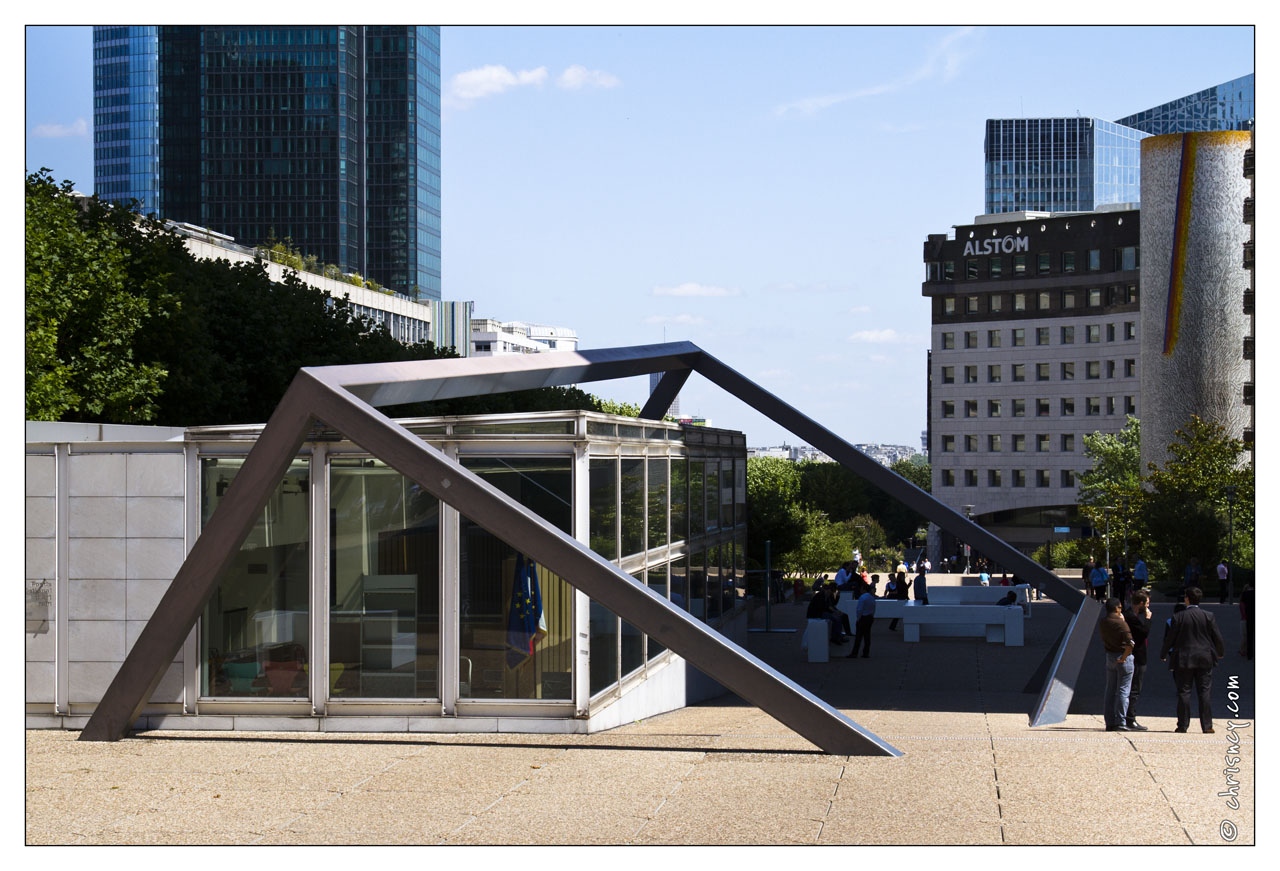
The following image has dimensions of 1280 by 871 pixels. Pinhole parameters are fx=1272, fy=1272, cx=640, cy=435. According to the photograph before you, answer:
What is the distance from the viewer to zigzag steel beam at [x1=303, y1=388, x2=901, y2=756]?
31.8 ft

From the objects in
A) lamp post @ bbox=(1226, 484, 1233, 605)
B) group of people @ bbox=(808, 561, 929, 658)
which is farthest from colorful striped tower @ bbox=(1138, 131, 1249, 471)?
group of people @ bbox=(808, 561, 929, 658)

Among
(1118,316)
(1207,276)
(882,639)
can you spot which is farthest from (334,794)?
(1118,316)

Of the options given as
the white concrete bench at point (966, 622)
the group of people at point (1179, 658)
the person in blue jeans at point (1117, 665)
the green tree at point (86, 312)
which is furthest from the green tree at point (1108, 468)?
the person in blue jeans at point (1117, 665)

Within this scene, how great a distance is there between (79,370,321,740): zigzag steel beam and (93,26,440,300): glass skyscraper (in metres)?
126

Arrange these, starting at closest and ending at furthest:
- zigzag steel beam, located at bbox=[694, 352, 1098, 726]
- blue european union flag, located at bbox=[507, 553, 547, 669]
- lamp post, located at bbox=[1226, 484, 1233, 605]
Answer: blue european union flag, located at bbox=[507, 553, 547, 669]
zigzag steel beam, located at bbox=[694, 352, 1098, 726]
lamp post, located at bbox=[1226, 484, 1233, 605]

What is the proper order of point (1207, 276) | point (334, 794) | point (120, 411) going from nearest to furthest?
point (334, 794) → point (120, 411) → point (1207, 276)

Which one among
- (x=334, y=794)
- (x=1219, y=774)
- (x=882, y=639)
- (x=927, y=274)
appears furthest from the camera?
(x=927, y=274)

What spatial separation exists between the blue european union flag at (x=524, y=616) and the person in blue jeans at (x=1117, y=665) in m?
5.50

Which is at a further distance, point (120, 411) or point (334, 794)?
point (120, 411)

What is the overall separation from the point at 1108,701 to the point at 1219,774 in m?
3.23

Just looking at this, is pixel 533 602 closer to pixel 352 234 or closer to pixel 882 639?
pixel 882 639

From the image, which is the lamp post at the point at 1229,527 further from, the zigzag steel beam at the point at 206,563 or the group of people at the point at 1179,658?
the zigzag steel beam at the point at 206,563

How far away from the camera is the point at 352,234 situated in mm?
140750

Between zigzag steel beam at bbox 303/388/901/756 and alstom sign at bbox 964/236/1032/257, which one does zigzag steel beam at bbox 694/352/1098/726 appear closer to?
zigzag steel beam at bbox 303/388/901/756
